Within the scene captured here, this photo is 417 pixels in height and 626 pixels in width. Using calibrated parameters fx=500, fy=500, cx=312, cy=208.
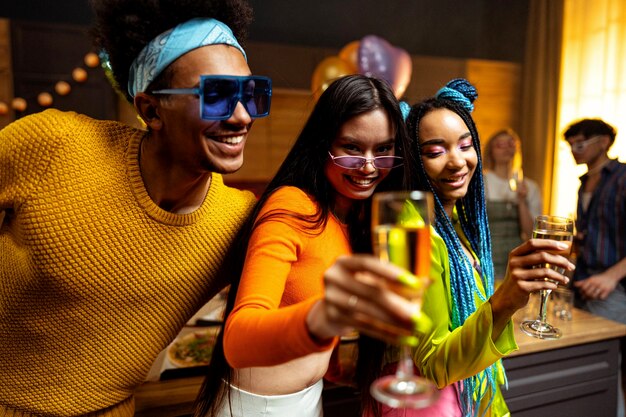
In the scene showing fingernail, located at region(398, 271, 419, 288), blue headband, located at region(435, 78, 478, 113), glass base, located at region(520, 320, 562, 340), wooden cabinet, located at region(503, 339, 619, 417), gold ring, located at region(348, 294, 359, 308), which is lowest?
wooden cabinet, located at region(503, 339, 619, 417)

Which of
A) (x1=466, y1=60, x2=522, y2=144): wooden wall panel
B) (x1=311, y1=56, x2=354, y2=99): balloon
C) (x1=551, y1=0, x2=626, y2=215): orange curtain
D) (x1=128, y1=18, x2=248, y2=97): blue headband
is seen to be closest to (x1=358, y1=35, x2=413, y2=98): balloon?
(x1=311, y1=56, x2=354, y2=99): balloon

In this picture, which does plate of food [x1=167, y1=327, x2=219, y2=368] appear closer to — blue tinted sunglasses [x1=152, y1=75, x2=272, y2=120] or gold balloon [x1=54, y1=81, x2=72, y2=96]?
blue tinted sunglasses [x1=152, y1=75, x2=272, y2=120]

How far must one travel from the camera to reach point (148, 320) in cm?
117

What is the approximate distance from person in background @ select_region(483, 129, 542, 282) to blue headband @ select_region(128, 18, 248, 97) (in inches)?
101

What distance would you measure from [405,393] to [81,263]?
30.3 inches

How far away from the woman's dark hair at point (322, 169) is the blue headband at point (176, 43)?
282 millimetres

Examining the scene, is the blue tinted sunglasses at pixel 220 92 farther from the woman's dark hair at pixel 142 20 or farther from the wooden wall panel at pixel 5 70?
the wooden wall panel at pixel 5 70

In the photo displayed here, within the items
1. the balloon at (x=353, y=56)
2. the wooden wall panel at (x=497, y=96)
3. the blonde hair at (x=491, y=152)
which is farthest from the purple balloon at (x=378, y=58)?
the wooden wall panel at (x=497, y=96)

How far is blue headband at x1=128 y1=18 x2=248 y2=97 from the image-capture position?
98 centimetres

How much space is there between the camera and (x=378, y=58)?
3.70m

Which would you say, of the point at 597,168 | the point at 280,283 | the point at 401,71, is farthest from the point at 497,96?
the point at 280,283

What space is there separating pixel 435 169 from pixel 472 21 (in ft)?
17.6

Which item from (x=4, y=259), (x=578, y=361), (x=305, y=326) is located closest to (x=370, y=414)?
(x=305, y=326)

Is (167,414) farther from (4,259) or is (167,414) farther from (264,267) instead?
(264,267)
